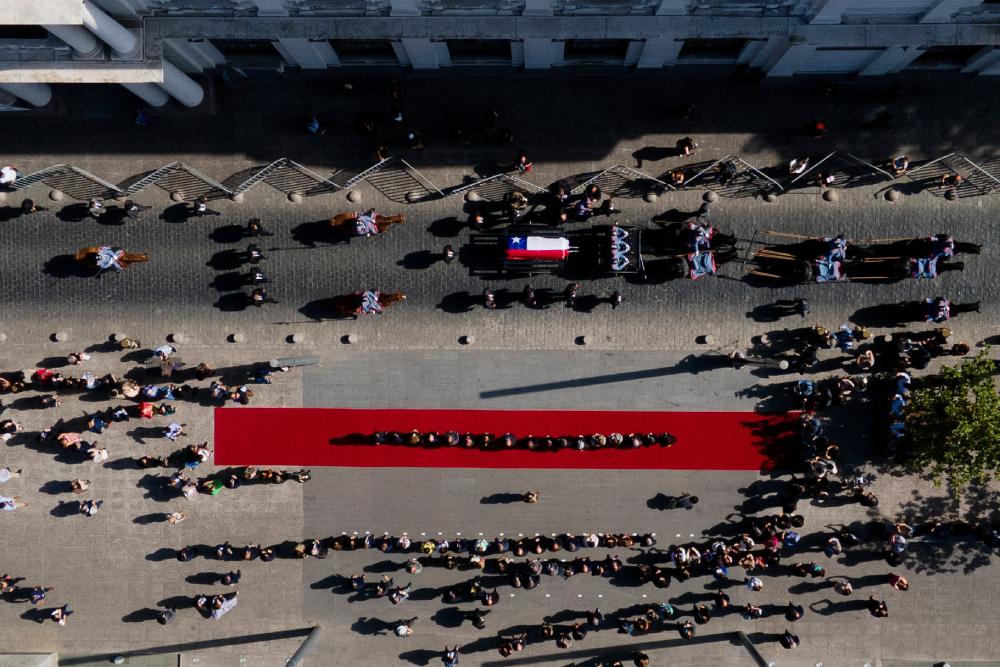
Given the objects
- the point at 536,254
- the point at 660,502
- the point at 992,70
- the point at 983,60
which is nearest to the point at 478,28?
the point at 536,254

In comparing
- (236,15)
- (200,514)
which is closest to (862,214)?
(236,15)

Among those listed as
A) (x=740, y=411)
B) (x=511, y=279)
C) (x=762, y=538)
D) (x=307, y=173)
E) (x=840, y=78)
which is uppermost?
(x=840, y=78)

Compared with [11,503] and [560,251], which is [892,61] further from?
[11,503]

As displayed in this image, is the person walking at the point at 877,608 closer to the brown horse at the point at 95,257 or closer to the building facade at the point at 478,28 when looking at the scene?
the building facade at the point at 478,28

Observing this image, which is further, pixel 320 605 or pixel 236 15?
pixel 320 605

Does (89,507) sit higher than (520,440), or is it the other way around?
(520,440)

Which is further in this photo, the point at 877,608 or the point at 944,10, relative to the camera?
the point at 877,608

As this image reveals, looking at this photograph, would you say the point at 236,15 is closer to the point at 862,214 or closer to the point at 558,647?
the point at 862,214
